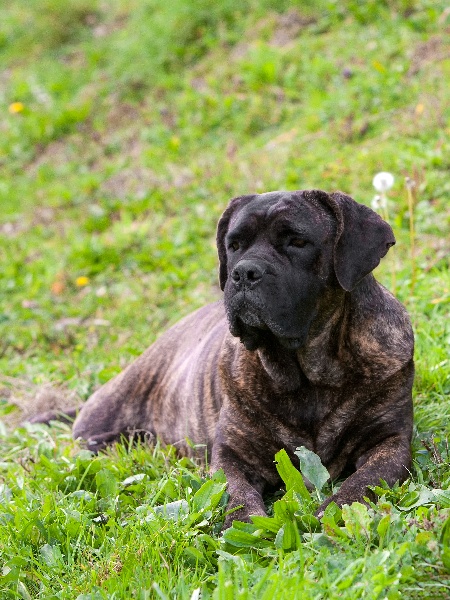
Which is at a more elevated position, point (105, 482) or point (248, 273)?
point (248, 273)

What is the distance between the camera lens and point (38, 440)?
197 inches

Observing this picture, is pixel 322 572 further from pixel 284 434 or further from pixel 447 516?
pixel 284 434

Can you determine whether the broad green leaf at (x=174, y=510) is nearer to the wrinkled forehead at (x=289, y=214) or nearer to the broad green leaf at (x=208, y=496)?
the broad green leaf at (x=208, y=496)

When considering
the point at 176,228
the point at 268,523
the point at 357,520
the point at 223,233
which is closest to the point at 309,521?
the point at 268,523

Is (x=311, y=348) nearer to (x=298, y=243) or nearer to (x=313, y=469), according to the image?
(x=298, y=243)

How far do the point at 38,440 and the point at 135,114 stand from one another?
6985mm

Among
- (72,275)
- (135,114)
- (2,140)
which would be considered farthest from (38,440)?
(2,140)

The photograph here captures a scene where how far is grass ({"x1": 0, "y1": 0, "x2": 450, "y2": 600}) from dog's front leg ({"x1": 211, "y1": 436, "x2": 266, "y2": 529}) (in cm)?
11

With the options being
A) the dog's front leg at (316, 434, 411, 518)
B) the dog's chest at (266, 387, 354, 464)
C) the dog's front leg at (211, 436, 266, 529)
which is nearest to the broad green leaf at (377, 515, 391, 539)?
the dog's front leg at (316, 434, 411, 518)

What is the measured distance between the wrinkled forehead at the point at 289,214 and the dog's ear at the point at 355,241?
0.18 feet

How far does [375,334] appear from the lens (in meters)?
3.70

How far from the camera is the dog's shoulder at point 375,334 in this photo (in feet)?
12.0

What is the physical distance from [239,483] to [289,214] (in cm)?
115

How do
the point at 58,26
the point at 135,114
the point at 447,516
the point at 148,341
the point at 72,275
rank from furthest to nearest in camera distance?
the point at 58,26
the point at 135,114
the point at 72,275
the point at 148,341
the point at 447,516
